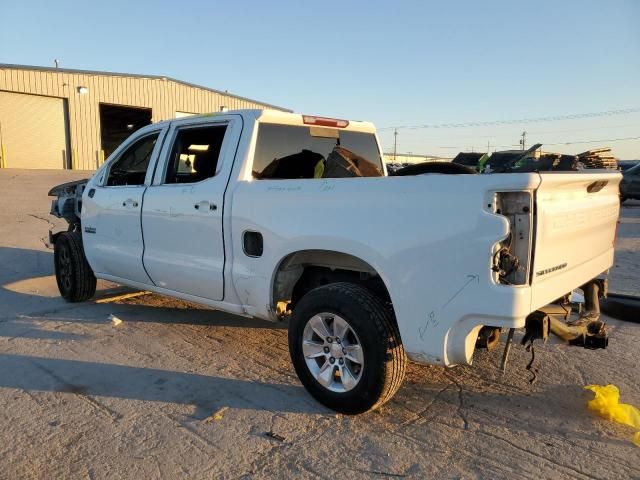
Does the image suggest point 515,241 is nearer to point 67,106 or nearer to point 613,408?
point 613,408

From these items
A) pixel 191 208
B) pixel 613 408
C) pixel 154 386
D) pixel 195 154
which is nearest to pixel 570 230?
pixel 613 408

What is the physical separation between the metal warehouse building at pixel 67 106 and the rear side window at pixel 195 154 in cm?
2439

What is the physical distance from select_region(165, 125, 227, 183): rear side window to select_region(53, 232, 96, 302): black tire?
190cm

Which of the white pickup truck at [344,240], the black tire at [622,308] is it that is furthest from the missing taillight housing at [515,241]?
the black tire at [622,308]

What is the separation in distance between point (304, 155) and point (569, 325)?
249 cm

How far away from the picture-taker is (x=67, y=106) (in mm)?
26438

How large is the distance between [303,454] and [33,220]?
11.6 m

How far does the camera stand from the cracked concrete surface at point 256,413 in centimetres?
276

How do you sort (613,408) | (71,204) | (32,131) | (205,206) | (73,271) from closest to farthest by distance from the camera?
(613,408)
(205,206)
(73,271)
(71,204)
(32,131)

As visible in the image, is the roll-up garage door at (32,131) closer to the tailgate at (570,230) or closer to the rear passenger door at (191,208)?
the rear passenger door at (191,208)

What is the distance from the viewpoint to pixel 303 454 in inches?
112

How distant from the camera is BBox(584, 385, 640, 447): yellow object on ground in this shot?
321 cm

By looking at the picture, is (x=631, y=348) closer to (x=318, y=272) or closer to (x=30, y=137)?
(x=318, y=272)

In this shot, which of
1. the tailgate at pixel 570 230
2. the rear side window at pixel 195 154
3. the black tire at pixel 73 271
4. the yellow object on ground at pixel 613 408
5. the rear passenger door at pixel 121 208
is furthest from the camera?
the black tire at pixel 73 271
